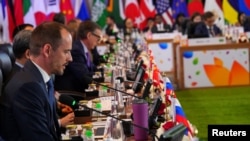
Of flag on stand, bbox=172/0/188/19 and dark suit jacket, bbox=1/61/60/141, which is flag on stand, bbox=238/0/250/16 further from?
dark suit jacket, bbox=1/61/60/141

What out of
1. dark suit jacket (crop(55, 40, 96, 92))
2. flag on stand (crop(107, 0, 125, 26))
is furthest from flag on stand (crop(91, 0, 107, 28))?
dark suit jacket (crop(55, 40, 96, 92))

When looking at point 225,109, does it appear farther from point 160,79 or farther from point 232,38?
point 160,79

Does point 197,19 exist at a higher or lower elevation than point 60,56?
lower

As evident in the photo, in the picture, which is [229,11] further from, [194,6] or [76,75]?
[76,75]

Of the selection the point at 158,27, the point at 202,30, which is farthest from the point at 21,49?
the point at 158,27

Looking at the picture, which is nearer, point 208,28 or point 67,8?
point 208,28

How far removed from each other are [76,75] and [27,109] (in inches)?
111

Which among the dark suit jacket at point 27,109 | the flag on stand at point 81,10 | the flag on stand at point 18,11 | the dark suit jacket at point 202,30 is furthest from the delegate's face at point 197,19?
the dark suit jacket at point 27,109

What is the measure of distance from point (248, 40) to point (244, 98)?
137 cm

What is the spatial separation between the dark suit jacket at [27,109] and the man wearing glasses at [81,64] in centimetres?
234

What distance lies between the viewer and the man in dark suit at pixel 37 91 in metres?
2.70

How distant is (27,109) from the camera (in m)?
2.69

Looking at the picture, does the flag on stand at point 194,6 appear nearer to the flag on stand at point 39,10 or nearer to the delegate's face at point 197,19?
the delegate's face at point 197,19

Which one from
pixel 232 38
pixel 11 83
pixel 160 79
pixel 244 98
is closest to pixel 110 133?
pixel 11 83
